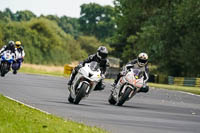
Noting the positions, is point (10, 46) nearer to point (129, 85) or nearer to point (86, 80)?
point (129, 85)

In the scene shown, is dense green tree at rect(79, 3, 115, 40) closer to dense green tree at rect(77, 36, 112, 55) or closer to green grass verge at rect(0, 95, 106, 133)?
dense green tree at rect(77, 36, 112, 55)

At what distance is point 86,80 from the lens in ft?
66.9

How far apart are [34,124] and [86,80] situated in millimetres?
7785

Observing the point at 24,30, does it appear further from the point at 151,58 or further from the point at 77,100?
the point at 77,100

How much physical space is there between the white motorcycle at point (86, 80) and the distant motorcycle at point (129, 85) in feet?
3.79

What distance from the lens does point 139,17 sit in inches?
3403

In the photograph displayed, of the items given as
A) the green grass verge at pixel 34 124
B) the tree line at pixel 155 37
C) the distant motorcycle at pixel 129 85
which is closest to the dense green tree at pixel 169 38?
the tree line at pixel 155 37

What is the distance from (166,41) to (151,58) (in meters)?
2.22

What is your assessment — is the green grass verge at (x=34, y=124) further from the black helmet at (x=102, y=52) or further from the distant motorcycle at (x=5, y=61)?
the distant motorcycle at (x=5, y=61)

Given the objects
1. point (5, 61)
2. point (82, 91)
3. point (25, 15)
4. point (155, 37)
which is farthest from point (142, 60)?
point (25, 15)

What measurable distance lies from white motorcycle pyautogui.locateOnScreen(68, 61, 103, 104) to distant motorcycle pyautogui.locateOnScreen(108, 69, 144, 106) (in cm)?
115

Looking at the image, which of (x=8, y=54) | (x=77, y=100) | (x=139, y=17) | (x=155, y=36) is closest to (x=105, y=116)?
(x=77, y=100)

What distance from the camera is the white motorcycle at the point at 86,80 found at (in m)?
20.3

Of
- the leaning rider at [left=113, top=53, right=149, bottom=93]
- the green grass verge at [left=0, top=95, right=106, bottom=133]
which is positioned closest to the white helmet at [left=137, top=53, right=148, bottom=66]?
the leaning rider at [left=113, top=53, right=149, bottom=93]
